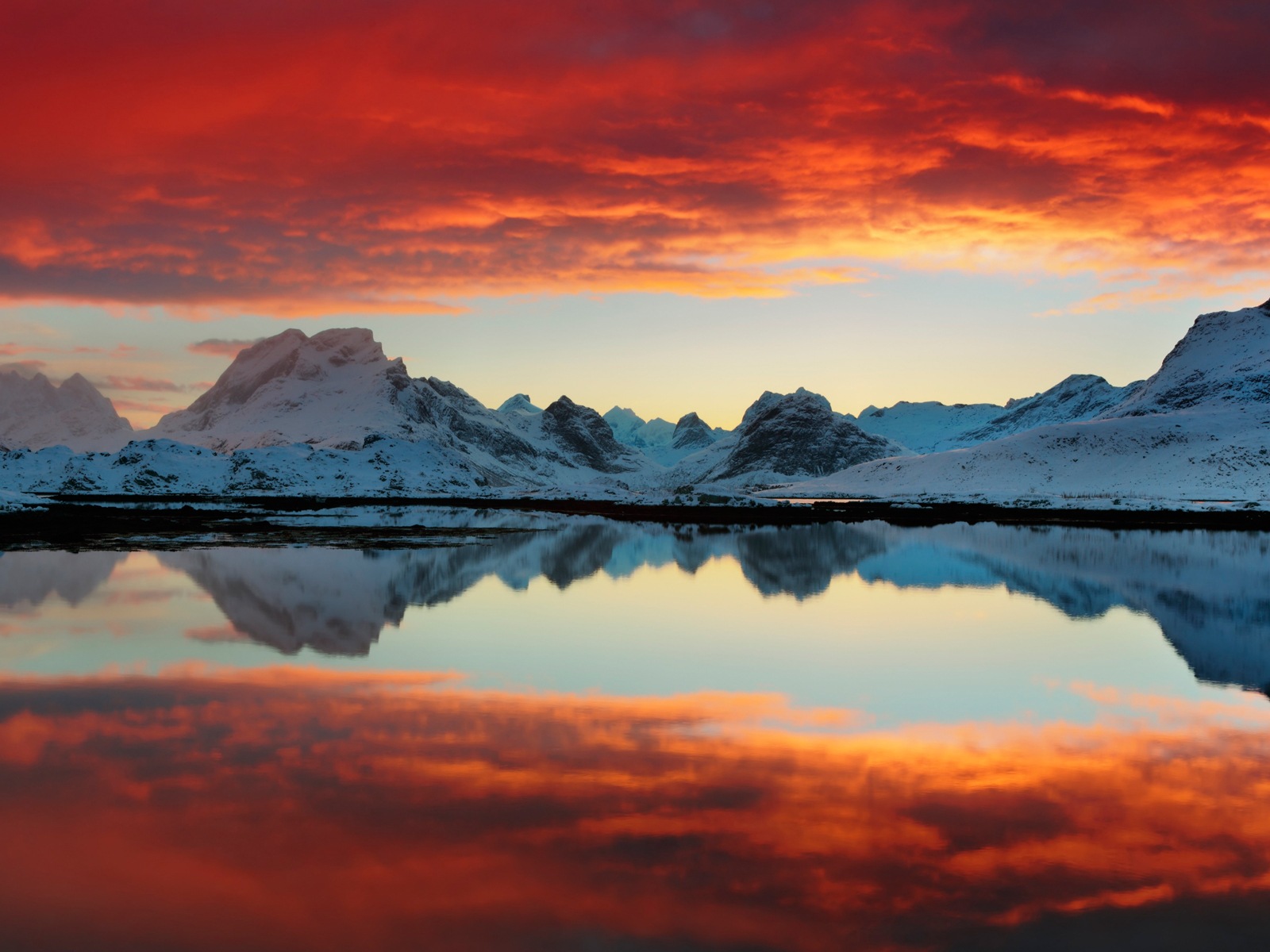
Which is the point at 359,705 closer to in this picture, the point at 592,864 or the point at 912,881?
the point at 592,864

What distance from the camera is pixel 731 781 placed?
12.9 m

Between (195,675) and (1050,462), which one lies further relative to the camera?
(1050,462)

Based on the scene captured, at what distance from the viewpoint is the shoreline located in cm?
5494

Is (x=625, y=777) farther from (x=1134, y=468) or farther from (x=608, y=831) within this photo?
(x=1134, y=468)

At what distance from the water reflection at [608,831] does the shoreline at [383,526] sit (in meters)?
36.7

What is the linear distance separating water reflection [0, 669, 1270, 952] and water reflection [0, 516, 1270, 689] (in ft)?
25.0

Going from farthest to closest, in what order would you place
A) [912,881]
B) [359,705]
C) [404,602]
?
[404,602] → [359,705] → [912,881]

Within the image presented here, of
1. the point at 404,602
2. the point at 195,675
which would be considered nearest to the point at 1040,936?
the point at 195,675

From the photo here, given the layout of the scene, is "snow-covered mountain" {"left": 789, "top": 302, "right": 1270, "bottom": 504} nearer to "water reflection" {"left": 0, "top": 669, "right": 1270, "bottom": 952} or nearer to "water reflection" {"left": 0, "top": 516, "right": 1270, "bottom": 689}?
"water reflection" {"left": 0, "top": 516, "right": 1270, "bottom": 689}

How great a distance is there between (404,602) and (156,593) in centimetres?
812

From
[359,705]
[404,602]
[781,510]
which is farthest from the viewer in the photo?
[781,510]

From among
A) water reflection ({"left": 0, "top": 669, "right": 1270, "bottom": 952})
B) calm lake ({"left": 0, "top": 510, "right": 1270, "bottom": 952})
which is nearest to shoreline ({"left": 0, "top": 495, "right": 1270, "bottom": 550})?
calm lake ({"left": 0, "top": 510, "right": 1270, "bottom": 952})

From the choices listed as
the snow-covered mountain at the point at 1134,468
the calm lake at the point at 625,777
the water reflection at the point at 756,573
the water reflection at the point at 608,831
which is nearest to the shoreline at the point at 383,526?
the water reflection at the point at 756,573

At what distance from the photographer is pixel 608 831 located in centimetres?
1109
